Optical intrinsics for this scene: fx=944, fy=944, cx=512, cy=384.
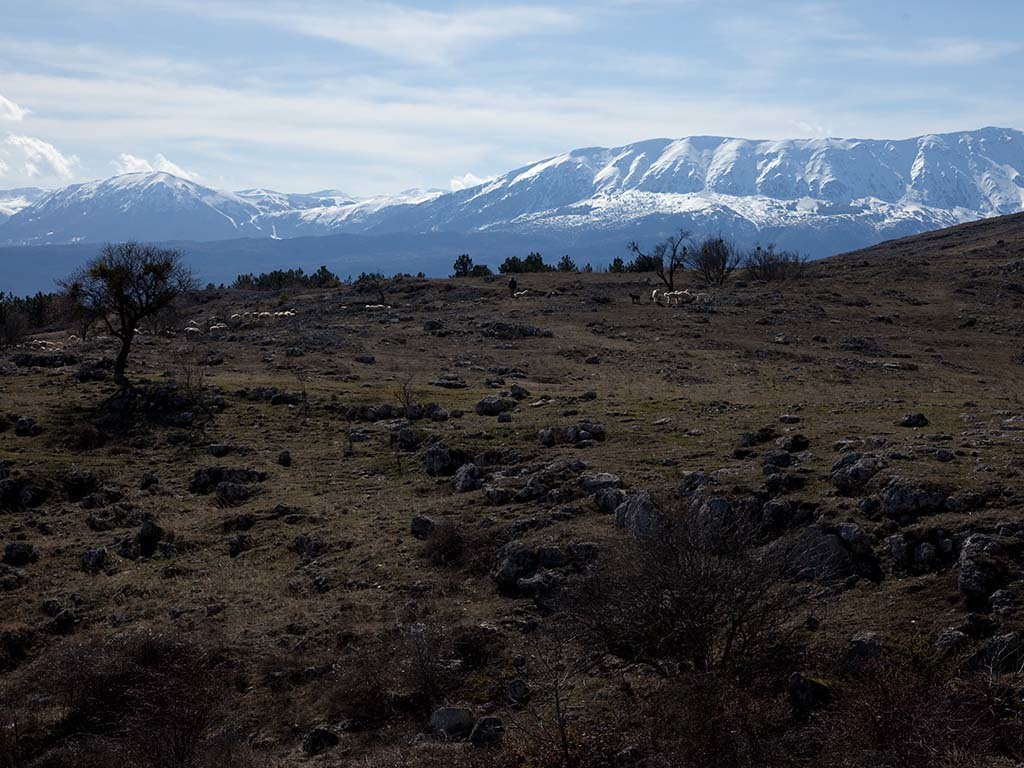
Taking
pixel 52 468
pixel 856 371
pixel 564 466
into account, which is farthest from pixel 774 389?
pixel 52 468

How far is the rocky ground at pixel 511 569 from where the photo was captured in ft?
47.3

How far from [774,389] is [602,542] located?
829 inches

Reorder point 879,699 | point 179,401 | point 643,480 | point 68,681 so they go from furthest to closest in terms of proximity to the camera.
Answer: point 179,401 < point 643,480 < point 68,681 < point 879,699

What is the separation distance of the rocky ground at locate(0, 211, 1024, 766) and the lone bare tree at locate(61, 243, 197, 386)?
2734mm

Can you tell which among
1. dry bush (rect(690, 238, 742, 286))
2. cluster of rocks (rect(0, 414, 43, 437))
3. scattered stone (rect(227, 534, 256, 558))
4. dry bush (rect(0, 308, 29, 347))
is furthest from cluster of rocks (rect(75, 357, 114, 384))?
dry bush (rect(690, 238, 742, 286))

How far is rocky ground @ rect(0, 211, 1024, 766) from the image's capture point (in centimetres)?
1443

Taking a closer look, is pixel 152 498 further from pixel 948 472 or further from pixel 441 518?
pixel 948 472

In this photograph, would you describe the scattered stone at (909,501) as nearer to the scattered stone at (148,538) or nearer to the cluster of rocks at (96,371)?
the scattered stone at (148,538)

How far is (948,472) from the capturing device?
20500 millimetres

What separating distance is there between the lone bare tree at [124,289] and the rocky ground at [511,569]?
273 cm

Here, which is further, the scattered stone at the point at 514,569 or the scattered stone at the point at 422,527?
the scattered stone at the point at 422,527

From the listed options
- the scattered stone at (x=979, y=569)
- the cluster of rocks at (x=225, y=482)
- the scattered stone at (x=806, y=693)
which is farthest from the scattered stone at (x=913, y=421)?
the cluster of rocks at (x=225, y=482)

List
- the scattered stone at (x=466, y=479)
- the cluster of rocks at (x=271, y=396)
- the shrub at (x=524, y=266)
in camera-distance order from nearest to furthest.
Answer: the scattered stone at (x=466, y=479)
the cluster of rocks at (x=271, y=396)
the shrub at (x=524, y=266)

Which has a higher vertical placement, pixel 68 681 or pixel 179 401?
pixel 179 401
